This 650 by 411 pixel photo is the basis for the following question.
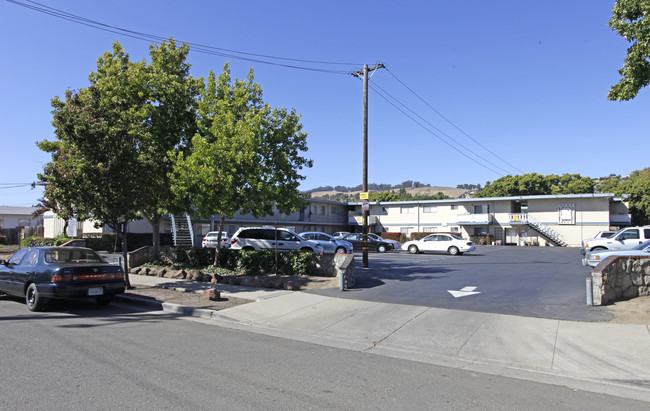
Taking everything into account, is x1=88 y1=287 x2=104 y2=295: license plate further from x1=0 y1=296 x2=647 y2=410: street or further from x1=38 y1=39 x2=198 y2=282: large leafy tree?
x1=38 y1=39 x2=198 y2=282: large leafy tree

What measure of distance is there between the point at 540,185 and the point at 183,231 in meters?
60.0

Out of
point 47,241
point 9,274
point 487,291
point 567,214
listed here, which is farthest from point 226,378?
point 567,214

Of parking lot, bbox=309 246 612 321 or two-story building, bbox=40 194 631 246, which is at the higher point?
two-story building, bbox=40 194 631 246

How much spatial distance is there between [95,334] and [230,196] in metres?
7.61

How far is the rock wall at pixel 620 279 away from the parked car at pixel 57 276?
1167 cm

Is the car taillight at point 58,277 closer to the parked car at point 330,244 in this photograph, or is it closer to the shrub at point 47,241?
the parked car at point 330,244

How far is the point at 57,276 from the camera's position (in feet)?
31.2

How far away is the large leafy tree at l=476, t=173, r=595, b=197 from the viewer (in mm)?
66875

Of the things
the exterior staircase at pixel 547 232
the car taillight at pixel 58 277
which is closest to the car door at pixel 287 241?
A: the car taillight at pixel 58 277

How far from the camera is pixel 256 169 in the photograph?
15102mm

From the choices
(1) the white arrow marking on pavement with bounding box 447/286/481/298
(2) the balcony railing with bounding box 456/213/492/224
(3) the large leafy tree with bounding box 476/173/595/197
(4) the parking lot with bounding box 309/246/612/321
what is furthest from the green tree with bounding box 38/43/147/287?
(3) the large leafy tree with bounding box 476/173/595/197

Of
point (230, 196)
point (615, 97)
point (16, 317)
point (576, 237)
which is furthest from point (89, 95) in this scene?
point (576, 237)

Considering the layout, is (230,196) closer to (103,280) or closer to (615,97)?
(103,280)

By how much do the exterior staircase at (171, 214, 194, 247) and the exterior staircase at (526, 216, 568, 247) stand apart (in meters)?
35.7
